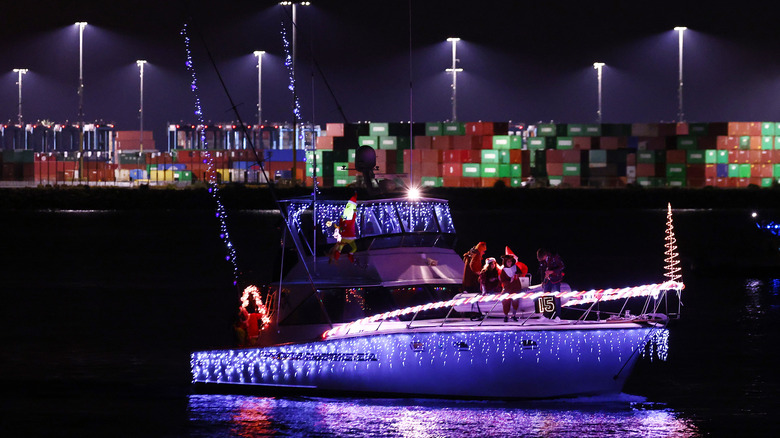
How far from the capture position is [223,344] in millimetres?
24766

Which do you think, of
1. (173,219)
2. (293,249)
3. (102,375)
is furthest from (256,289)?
(173,219)

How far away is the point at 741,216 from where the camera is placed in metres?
95.5

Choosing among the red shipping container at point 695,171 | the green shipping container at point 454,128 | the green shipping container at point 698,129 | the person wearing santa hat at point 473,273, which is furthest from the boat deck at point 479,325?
the green shipping container at point 698,129

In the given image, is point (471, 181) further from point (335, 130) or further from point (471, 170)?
point (335, 130)

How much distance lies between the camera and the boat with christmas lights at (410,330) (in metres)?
16.8

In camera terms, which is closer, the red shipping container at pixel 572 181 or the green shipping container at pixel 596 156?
the green shipping container at pixel 596 156

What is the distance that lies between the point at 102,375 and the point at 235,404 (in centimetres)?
374

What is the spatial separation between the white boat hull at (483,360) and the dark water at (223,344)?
456mm

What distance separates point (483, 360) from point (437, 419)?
1.19m

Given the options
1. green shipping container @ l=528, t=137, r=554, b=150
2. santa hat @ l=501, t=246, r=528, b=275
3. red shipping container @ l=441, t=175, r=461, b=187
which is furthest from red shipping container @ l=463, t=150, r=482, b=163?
santa hat @ l=501, t=246, r=528, b=275

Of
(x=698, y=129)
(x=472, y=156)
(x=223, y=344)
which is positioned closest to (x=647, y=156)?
(x=698, y=129)

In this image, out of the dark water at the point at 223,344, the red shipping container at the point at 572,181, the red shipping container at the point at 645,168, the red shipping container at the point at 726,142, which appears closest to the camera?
the dark water at the point at 223,344

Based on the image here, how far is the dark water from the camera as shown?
17.2 metres

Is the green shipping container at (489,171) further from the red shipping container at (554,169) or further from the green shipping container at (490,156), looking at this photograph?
the red shipping container at (554,169)
